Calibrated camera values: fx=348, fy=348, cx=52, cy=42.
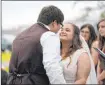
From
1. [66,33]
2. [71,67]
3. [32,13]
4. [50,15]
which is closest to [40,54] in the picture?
[50,15]

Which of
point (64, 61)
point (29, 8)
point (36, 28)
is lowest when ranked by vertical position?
point (64, 61)

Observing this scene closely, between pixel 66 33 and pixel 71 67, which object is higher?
pixel 66 33

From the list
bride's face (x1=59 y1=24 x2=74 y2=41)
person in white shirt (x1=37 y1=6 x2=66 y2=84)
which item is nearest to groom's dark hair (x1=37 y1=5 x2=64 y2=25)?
person in white shirt (x1=37 y1=6 x2=66 y2=84)

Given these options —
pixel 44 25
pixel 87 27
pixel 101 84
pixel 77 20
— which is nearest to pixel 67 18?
pixel 77 20

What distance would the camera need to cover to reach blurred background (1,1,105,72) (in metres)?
7.33

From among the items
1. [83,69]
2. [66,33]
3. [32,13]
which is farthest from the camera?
[32,13]

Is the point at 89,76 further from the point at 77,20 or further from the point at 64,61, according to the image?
the point at 77,20

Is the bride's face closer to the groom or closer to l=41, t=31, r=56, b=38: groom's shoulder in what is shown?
the groom

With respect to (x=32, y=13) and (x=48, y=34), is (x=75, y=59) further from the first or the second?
(x=32, y=13)

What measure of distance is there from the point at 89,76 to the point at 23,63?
0.95 m

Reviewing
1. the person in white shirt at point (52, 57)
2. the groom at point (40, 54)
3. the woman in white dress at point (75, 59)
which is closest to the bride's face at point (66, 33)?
the woman in white dress at point (75, 59)

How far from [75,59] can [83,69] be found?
5.6 inches

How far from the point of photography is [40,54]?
318cm

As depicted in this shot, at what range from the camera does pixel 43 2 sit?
7180 mm
